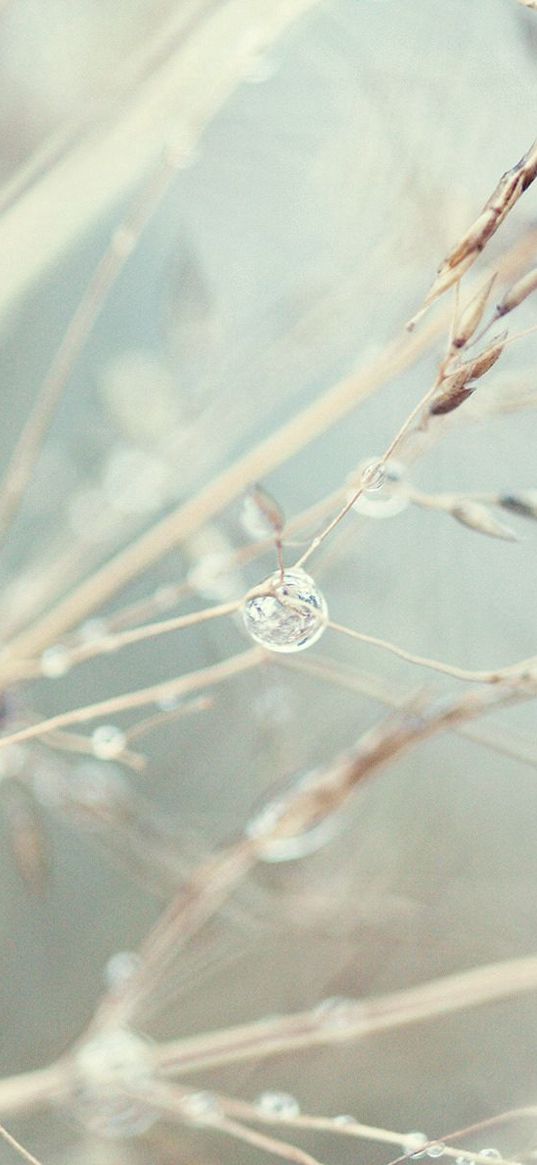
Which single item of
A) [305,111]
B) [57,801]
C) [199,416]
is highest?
[305,111]

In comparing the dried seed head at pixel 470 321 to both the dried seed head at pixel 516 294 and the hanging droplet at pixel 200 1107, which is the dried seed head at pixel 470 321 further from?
the hanging droplet at pixel 200 1107

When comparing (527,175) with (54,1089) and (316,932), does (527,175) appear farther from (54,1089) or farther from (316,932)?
(316,932)

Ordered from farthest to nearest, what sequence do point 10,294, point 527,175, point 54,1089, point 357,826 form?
point 357,826 → point 10,294 → point 54,1089 → point 527,175

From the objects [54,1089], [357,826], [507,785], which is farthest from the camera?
[507,785]

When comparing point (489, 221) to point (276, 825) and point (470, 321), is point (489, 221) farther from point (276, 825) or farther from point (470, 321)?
point (276, 825)

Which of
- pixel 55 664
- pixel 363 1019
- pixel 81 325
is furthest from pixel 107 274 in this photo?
pixel 363 1019

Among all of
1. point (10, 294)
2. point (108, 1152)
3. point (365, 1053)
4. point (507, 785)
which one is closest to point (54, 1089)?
point (108, 1152)

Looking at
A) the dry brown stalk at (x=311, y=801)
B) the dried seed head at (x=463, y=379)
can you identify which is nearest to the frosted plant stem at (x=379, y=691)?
the dry brown stalk at (x=311, y=801)
